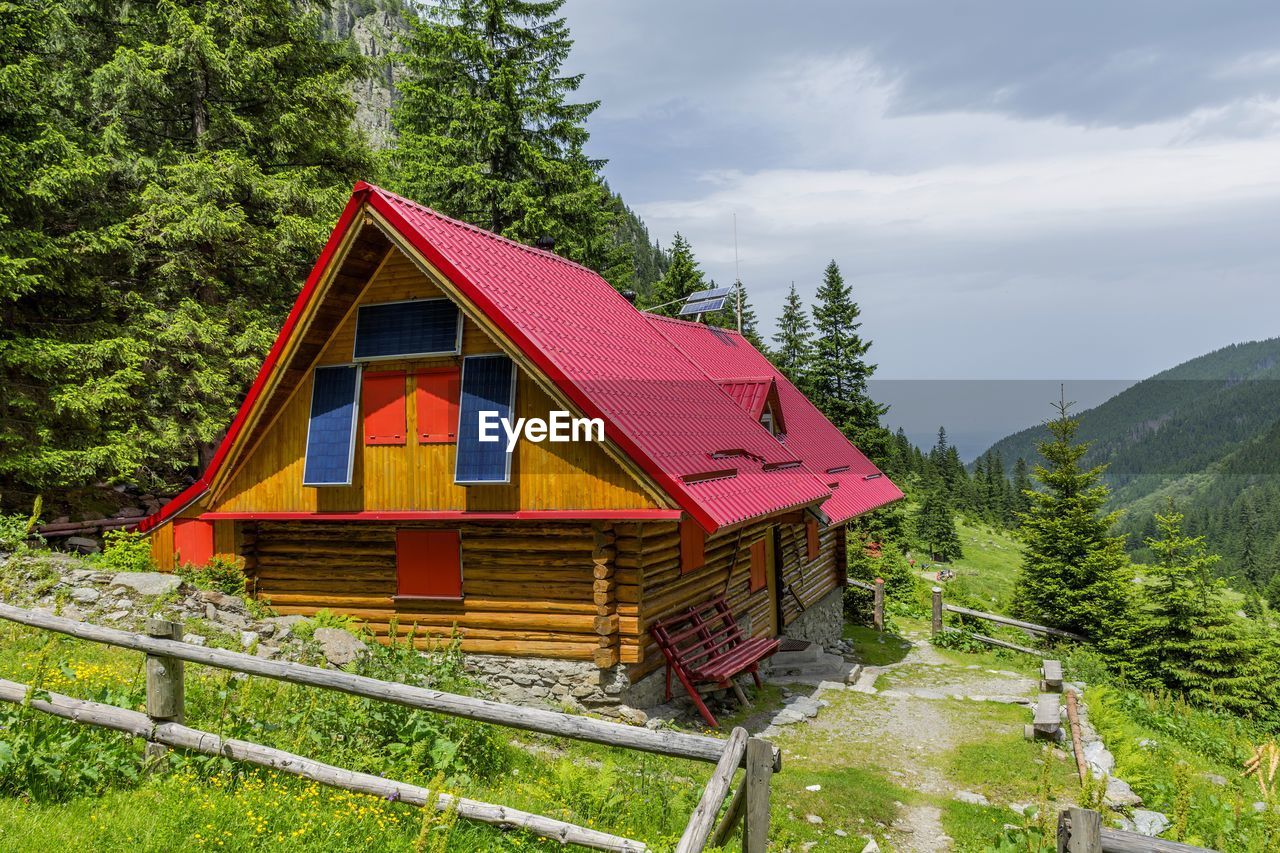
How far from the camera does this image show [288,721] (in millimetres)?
7148

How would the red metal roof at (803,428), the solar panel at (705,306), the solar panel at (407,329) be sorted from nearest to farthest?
1. the solar panel at (407,329)
2. the red metal roof at (803,428)
3. the solar panel at (705,306)

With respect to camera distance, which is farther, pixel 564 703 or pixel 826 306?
pixel 826 306

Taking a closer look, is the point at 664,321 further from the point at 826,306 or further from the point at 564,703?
the point at 826,306

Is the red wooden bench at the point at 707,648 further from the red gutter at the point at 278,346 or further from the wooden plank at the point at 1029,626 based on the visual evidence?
the wooden plank at the point at 1029,626

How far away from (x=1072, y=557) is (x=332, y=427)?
21.9 m

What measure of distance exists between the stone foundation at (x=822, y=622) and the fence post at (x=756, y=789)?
14281mm

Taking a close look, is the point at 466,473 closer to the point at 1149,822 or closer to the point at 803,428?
the point at 1149,822

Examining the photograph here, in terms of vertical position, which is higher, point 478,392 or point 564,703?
point 478,392

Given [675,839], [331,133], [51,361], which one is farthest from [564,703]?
[331,133]

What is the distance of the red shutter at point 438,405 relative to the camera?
12.8 meters

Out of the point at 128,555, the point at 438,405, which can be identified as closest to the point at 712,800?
the point at 438,405

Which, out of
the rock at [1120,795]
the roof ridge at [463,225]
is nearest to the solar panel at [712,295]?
the roof ridge at [463,225]

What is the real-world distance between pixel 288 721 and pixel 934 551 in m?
65.4

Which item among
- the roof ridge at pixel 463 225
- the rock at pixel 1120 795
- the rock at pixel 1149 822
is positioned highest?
the roof ridge at pixel 463 225
